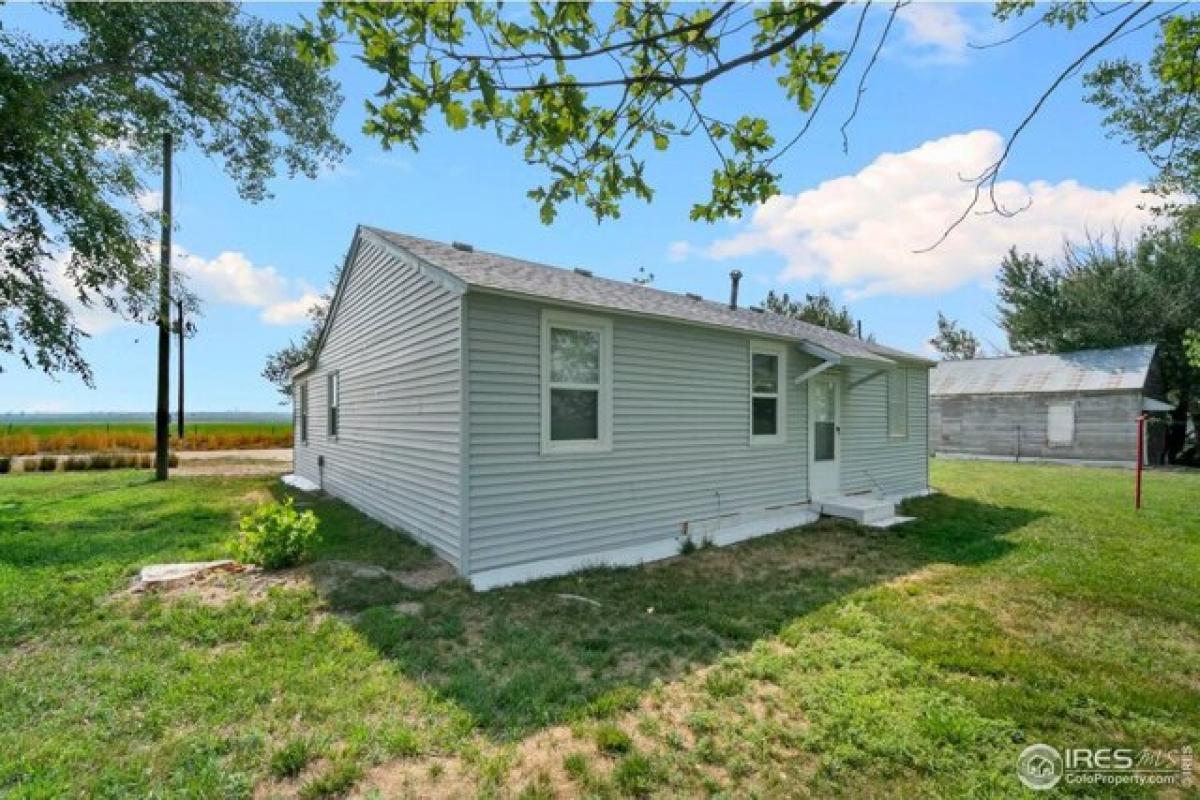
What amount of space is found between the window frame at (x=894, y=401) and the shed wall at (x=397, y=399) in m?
8.85

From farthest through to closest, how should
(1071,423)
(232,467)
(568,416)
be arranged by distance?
(1071,423), (232,467), (568,416)

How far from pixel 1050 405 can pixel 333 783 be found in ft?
78.5

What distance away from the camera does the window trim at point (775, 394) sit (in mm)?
8047

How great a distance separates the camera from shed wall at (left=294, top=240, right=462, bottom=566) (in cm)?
571

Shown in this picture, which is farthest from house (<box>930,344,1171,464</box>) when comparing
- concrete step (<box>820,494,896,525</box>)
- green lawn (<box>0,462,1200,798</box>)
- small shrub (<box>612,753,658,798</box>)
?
small shrub (<box>612,753,658,798</box>)

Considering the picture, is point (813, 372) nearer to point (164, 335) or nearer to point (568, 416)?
point (568, 416)

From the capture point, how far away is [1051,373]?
19.6m

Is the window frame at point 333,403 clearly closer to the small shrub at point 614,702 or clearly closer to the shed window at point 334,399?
the shed window at point 334,399

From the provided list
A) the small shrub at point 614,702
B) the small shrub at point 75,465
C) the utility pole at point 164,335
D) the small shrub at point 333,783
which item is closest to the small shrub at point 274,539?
the small shrub at point 333,783

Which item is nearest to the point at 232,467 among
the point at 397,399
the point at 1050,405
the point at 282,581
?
the point at 397,399

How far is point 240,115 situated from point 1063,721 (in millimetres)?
17335

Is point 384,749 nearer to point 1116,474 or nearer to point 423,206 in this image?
point 423,206

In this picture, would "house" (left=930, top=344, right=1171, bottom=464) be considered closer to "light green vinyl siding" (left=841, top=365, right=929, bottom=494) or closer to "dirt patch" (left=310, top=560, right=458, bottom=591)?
"light green vinyl siding" (left=841, top=365, right=929, bottom=494)

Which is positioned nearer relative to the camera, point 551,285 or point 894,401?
point 551,285
